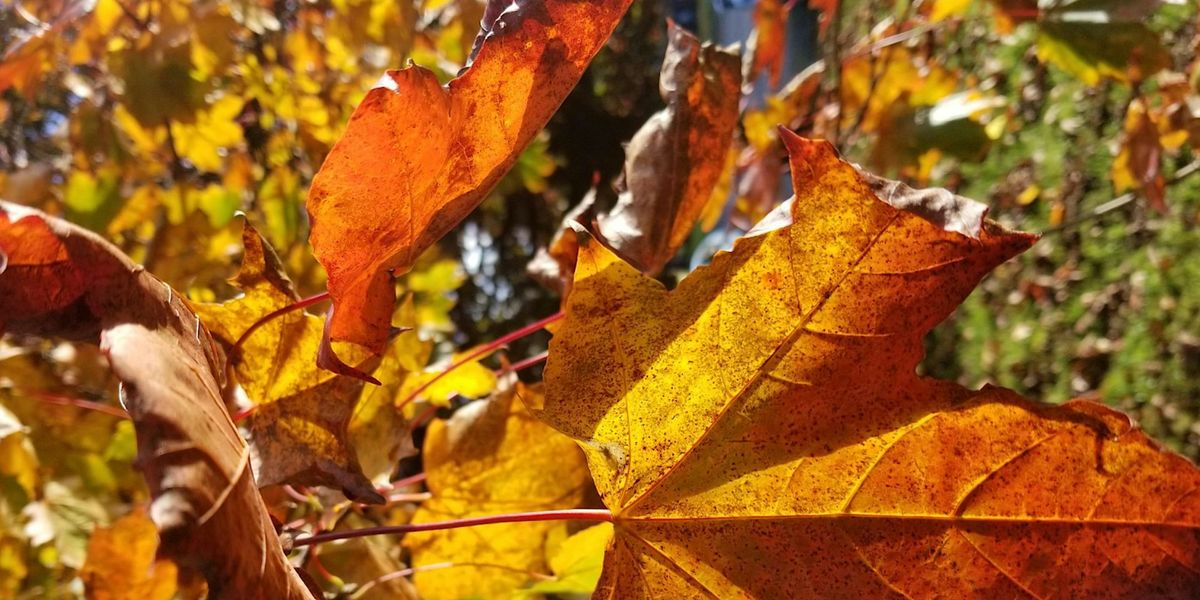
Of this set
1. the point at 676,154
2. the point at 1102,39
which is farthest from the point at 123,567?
the point at 1102,39

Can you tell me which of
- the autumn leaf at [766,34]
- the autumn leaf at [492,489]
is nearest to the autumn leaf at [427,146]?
the autumn leaf at [492,489]

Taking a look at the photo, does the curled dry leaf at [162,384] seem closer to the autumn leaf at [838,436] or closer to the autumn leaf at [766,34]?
the autumn leaf at [838,436]

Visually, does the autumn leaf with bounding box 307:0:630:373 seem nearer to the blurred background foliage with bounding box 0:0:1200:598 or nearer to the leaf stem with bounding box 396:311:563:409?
the leaf stem with bounding box 396:311:563:409

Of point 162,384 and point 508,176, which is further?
point 508,176

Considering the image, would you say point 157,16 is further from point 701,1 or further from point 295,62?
point 701,1

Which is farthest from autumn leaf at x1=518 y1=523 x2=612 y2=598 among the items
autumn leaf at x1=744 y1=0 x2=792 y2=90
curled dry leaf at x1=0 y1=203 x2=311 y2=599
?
autumn leaf at x1=744 y1=0 x2=792 y2=90

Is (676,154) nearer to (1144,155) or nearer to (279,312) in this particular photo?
(279,312)
